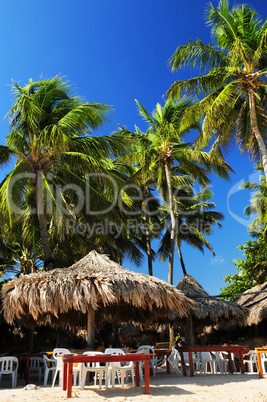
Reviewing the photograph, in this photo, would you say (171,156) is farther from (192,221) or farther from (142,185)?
(192,221)

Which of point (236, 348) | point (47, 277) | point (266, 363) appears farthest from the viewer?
point (266, 363)

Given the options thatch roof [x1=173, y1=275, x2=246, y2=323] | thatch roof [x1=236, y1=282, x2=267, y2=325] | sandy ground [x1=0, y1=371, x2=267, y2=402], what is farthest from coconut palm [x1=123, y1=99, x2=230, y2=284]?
sandy ground [x1=0, y1=371, x2=267, y2=402]

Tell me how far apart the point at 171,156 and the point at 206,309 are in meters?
5.93

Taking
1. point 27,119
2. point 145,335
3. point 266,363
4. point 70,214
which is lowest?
point 266,363

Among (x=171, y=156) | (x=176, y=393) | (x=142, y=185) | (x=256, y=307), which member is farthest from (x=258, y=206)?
(x=176, y=393)

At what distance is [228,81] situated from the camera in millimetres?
11961

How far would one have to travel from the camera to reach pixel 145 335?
15617mm

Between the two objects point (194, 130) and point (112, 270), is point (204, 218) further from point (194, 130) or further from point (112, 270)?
point (112, 270)

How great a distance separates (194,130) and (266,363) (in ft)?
30.6

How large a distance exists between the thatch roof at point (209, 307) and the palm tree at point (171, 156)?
145 cm

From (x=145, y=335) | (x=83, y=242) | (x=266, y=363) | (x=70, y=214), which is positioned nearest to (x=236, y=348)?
(x=266, y=363)

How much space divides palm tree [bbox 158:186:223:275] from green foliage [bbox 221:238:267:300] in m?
1.96

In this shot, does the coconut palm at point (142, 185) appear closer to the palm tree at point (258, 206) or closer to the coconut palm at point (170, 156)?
the coconut palm at point (170, 156)

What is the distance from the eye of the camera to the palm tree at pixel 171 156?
13.5m
